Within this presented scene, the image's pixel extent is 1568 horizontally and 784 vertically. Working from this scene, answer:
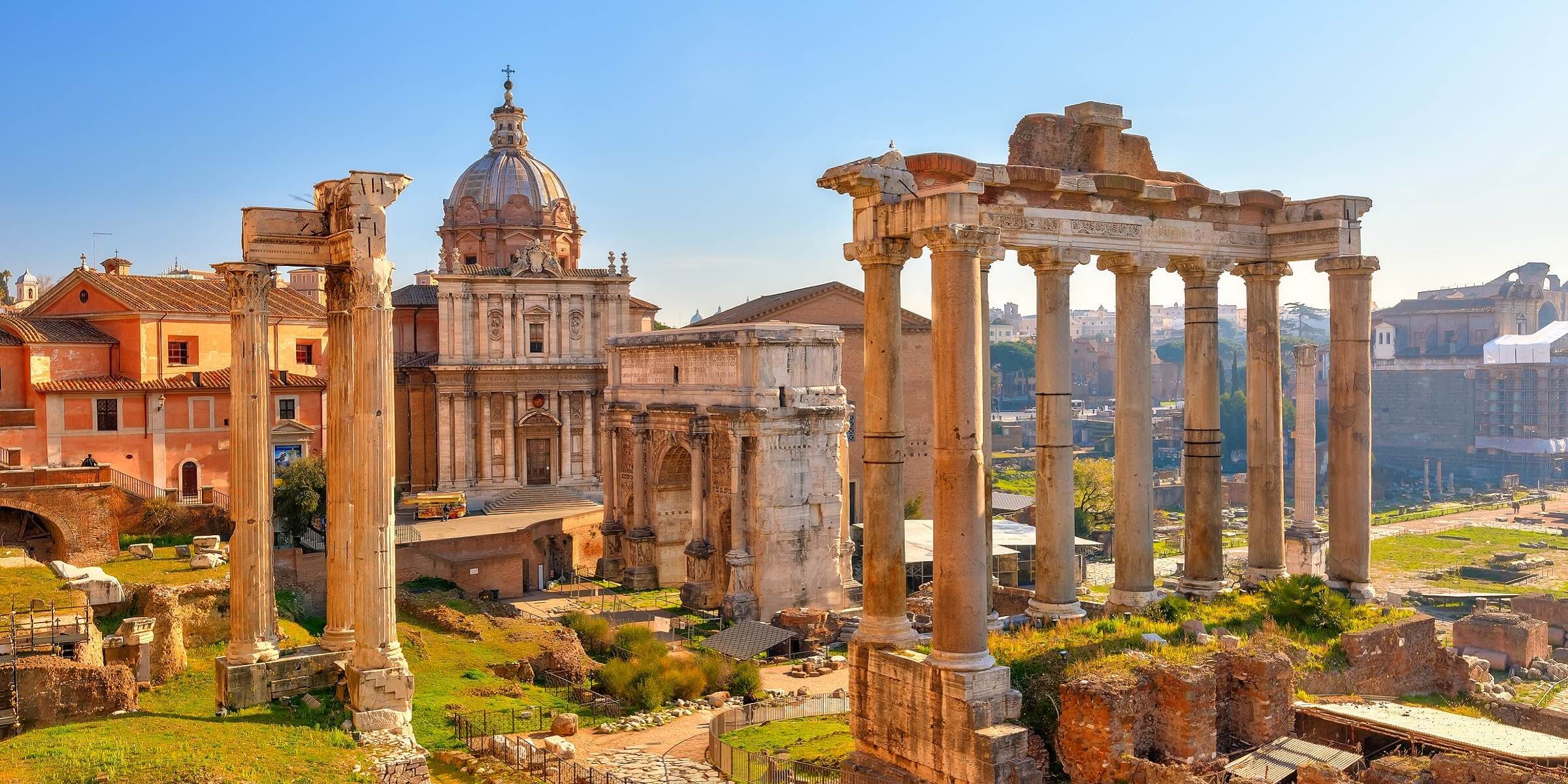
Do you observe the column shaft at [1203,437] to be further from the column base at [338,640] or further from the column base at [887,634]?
the column base at [338,640]

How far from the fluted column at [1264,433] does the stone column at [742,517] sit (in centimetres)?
1717

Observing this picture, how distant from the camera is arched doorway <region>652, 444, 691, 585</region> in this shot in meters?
38.5

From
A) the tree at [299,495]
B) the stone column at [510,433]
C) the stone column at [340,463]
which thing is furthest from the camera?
the stone column at [510,433]

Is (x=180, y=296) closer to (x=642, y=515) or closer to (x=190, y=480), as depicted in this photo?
(x=190, y=480)

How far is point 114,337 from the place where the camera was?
35.5 m

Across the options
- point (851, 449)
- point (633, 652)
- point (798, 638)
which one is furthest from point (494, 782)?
point (851, 449)

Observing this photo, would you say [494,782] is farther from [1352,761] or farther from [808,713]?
[1352,761]

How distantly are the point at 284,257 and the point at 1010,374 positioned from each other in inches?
4754

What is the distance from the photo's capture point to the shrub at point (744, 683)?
85.3 feet

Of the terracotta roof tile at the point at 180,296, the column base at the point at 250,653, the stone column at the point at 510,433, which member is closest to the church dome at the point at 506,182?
the stone column at the point at 510,433

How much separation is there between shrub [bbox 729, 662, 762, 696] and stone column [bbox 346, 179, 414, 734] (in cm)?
1024

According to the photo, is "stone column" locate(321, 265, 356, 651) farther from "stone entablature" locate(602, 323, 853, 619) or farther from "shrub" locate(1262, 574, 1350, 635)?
"stone entablature" locate(602, 323, 853, 619)

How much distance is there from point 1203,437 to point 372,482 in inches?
443

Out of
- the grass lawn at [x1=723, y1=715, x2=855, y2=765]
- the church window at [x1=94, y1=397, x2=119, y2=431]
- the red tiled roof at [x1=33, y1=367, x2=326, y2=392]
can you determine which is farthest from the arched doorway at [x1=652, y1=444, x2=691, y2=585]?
the grass lawn at [x1=723, y1=715, x2=855, y2=765]
